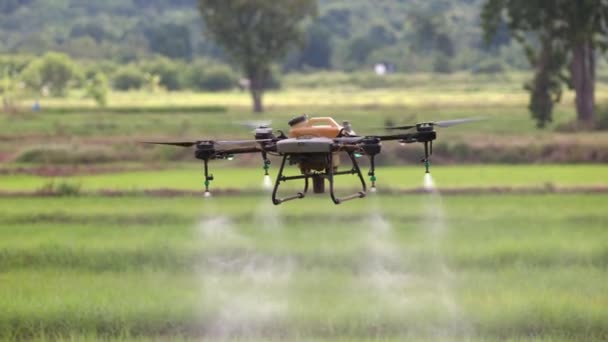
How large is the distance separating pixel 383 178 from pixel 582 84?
20176mm

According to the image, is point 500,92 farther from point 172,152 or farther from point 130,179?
point 130,179

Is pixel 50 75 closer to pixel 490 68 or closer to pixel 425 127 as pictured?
pixel 490 68

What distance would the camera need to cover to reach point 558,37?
203ft

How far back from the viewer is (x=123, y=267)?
91.4ft

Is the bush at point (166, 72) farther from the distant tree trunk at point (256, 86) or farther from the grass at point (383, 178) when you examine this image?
the grass at point (383, 178)

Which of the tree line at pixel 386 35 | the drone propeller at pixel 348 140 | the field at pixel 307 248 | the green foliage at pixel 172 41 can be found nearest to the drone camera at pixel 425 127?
the drone propeller at pixel 348 140

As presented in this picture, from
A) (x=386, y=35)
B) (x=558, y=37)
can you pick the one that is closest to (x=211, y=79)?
(x=386, y=35)

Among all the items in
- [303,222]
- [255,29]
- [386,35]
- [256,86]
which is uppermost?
[255,29]

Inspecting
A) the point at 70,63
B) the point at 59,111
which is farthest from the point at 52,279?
the point at 70,63

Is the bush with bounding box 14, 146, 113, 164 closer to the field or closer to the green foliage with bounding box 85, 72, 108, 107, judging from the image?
the field

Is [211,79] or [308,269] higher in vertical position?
[211,79]

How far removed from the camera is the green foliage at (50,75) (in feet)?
339

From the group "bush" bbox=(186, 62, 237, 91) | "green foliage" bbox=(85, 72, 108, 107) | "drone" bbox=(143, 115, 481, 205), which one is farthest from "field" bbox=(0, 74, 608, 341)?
"bush" bbox=(186, 62, 237, 91)

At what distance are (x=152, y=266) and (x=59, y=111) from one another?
179ft
